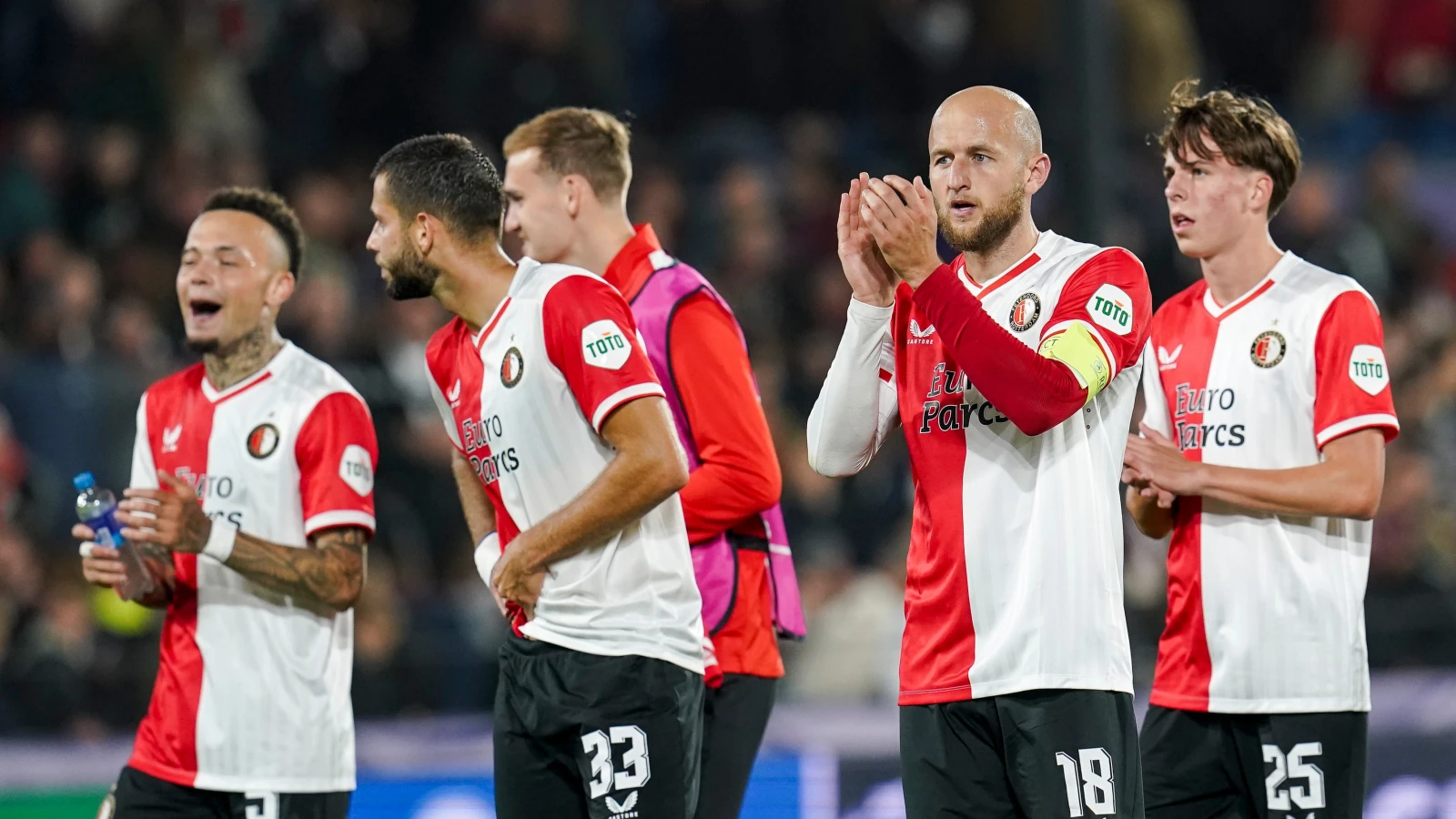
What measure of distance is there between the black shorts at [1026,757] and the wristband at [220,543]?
6.68 ft

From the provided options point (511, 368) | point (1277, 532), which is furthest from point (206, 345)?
point (1277, 532)

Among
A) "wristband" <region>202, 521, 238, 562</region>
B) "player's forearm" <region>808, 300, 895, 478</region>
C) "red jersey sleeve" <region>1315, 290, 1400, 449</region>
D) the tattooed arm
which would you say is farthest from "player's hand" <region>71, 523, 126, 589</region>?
"red jersey sleeve" <region>1315, 290, 1400, 449</region>

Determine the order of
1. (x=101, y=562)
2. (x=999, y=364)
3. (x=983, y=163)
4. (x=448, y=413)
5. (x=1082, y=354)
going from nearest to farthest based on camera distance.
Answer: (x=999, y=364) → (x=1082, y=354) → (x=983, y=163) → (x=448, y=413) → (x=101, y=562)

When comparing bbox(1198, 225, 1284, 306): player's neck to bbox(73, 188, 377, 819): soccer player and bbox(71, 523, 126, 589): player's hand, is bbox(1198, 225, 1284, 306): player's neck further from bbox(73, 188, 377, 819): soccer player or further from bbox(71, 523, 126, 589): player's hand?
bbox(71, 523, 126, 589): player's hand

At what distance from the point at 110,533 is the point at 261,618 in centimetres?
51

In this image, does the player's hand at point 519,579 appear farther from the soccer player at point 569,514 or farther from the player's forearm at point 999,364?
the player's forearm at point 999,364

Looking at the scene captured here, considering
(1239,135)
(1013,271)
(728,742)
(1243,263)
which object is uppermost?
(1239,135)

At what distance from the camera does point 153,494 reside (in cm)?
506

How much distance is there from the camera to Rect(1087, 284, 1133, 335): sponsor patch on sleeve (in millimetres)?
→ 4242

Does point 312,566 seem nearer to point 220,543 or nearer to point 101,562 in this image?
point 220,543

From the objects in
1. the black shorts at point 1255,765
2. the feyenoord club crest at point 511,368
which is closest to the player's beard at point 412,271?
the feyenoord club crest at point 511,368

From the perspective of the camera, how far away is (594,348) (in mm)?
4609

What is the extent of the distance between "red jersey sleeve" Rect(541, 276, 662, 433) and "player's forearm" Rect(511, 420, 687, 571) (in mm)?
151

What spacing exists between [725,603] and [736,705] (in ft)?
1.01
